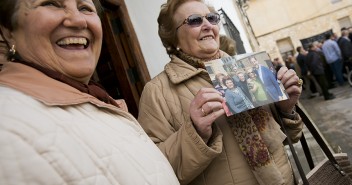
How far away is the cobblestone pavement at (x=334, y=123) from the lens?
4.56 meters

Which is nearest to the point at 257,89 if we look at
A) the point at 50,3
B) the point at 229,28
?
the point at 50,3

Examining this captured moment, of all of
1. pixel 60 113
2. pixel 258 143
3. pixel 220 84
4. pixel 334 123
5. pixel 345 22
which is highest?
pixel 60 113

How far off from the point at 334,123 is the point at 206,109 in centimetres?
549

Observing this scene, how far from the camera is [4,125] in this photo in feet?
2.31

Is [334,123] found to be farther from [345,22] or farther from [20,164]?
[345,22]

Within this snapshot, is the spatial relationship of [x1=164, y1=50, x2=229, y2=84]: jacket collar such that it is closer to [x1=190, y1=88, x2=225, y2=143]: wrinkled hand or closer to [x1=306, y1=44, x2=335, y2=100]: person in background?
[x1=190, y1=88, x2=225, y2=143]: wrinkled hand

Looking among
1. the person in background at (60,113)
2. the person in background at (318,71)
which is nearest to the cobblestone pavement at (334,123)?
the person in background at (318,71)

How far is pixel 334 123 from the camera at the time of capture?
5.85 metres

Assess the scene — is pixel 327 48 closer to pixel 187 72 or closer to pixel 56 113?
pixel 187 72

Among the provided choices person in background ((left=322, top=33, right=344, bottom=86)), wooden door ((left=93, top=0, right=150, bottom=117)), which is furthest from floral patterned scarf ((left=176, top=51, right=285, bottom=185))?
person in background ((left=322, top=33, right=344, bottom=86))

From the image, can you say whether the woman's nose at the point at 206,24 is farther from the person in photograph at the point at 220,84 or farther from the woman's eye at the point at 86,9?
the woman's eye at the point at 86,9

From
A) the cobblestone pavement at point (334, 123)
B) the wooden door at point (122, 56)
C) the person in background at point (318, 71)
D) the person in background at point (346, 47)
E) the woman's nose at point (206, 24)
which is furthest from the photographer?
the person in background at point (346, 47)

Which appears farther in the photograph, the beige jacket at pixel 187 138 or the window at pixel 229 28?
the window at pixel 229 28

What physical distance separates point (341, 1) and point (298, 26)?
3783mm
